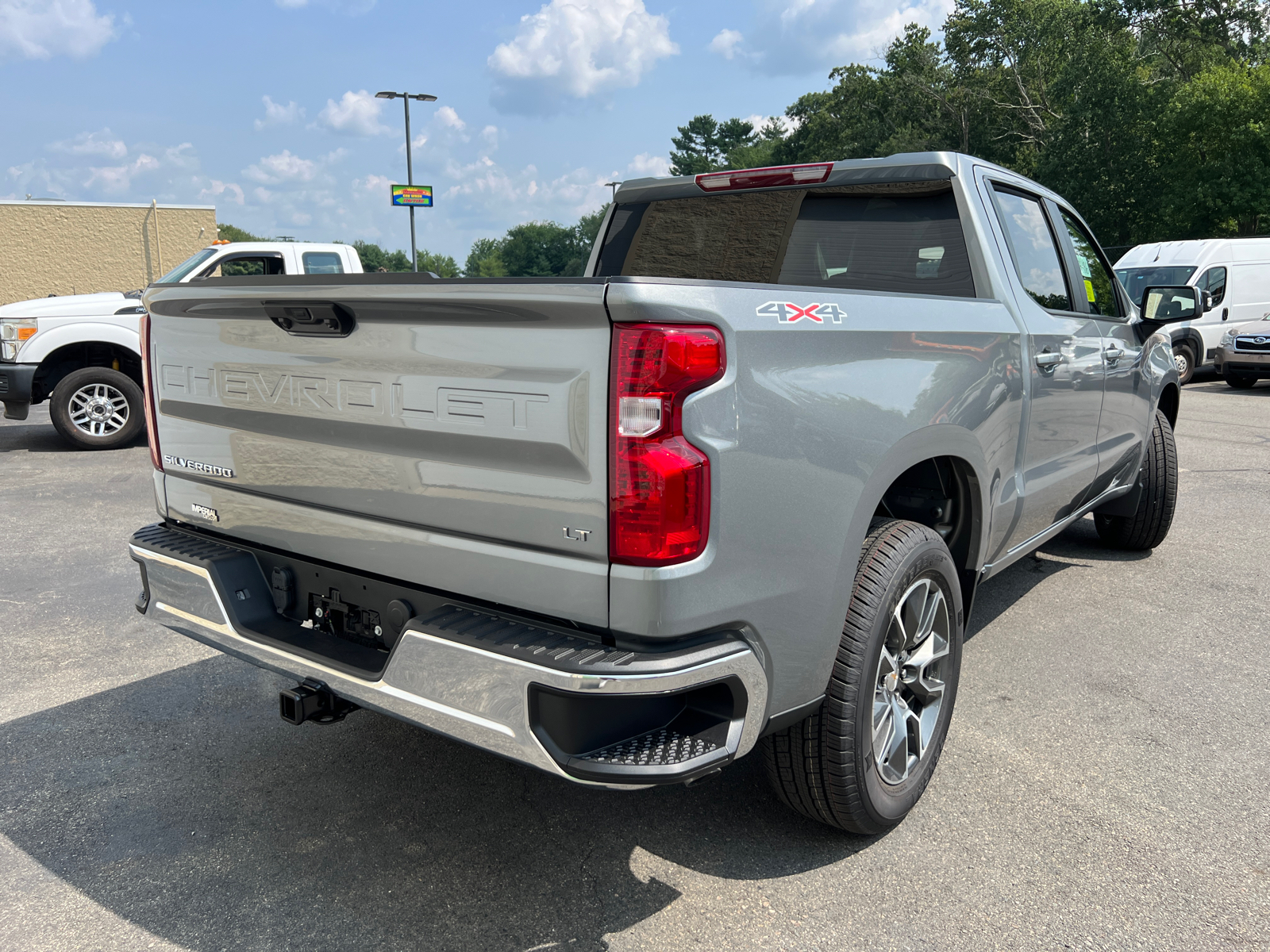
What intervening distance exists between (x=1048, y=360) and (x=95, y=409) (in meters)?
9.26

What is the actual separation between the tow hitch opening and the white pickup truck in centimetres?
750

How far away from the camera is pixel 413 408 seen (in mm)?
2211

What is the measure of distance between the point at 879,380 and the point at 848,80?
2096 inches

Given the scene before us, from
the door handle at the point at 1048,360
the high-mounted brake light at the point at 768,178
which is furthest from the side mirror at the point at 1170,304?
the high-mounted brake light at the point at 768,178

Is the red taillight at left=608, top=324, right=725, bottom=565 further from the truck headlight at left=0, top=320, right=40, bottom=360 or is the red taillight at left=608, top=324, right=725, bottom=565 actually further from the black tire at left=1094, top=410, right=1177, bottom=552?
the truck headlight at left=0, top=320, right=40, bottom=360

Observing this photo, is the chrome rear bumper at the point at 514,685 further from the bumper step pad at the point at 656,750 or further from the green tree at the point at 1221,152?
the green tree at the point at 1221,152

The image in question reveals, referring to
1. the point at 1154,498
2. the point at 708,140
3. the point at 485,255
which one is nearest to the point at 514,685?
the point at 1154,498

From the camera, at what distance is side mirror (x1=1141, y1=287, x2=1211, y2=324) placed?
4758mm

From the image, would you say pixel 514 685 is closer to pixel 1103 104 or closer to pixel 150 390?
pixel 150 390

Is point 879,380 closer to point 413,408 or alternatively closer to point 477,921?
point 413,408

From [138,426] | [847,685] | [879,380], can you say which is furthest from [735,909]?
[138,426]

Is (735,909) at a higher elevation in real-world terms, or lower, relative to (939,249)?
lower

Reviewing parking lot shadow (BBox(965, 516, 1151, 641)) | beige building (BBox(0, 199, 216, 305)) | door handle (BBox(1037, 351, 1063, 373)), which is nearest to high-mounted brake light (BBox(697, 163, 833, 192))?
door handle (BBox(1037, 351, 1063, 373))

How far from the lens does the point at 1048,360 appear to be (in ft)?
11.6
